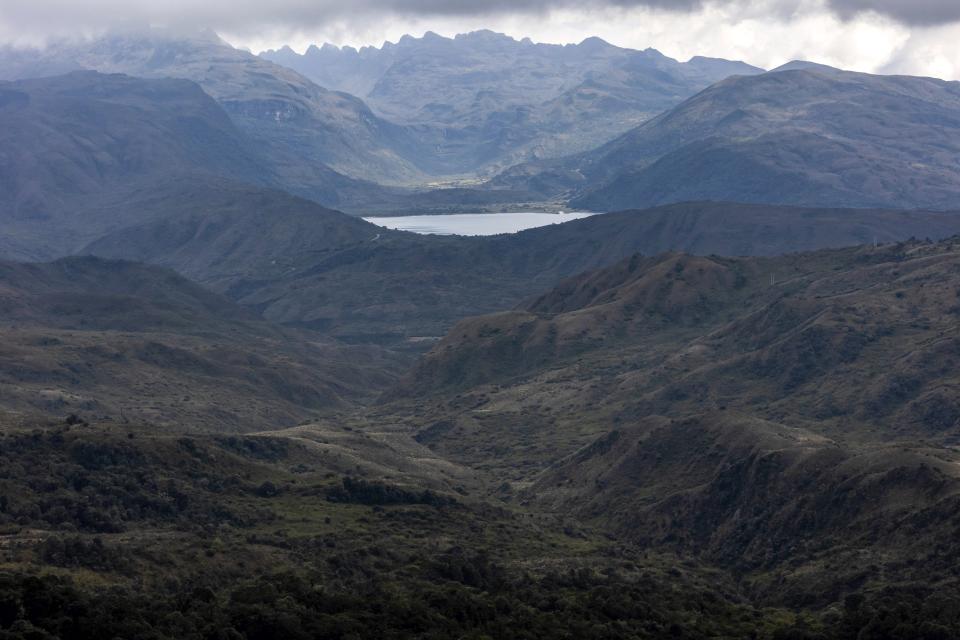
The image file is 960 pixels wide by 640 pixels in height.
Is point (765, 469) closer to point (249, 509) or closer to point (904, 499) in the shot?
point (904, 499)

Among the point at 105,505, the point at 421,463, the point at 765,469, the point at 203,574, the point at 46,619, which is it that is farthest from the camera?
the point at 421,463

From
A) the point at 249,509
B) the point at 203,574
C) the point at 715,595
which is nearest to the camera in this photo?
the point at 203,574

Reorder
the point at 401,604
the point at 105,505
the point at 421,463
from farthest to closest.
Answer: the point at 421,463 < the point at 105,505 < the point at 401,604

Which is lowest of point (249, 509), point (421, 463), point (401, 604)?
point (421, 463)

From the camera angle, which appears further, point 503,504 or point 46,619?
point 503,504

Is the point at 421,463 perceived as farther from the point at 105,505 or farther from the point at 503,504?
the point at 105,505

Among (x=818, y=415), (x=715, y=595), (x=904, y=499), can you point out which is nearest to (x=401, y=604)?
(x=715, y=595)

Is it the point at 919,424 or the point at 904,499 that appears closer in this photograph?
the point at 904,499

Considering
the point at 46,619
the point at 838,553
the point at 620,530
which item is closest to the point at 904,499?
the point at 838,553

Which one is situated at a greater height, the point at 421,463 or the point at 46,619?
the point at 46,619
